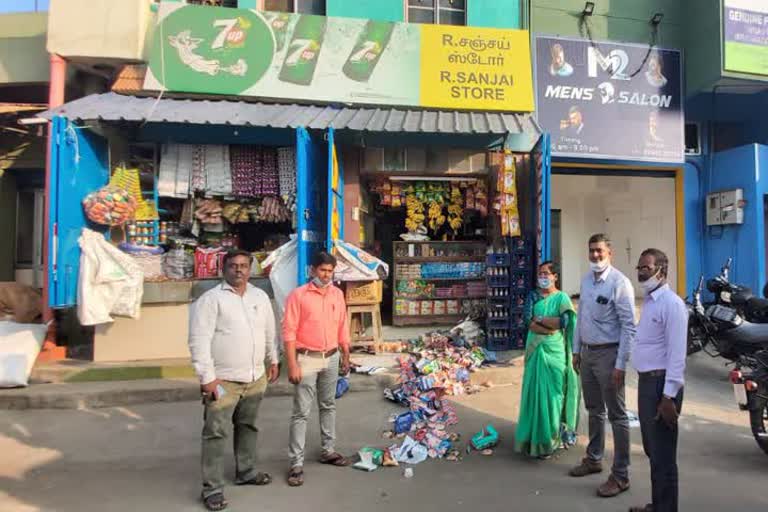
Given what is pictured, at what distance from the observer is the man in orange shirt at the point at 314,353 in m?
3.69

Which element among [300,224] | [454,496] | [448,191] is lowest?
[454,496]

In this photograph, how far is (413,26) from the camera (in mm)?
7211

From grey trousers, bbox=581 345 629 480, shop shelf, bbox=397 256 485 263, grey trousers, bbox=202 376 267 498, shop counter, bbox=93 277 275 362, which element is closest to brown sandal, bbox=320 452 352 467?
grey trousers, bbox=202 376 267 498

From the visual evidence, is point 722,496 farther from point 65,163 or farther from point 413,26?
point 65,163

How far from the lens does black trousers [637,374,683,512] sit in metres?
2.84

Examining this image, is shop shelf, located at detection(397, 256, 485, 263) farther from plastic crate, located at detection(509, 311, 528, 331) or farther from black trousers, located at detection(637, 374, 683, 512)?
black trousers, located at detection(637, 374, 683, 512)

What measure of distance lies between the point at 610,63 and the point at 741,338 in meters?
5.37

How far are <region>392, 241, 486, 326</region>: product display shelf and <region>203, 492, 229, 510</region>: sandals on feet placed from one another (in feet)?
16.0

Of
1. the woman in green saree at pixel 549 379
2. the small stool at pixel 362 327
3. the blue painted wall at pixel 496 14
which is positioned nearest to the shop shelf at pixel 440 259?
the small stool at pixel 362 327

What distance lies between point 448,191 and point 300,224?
3054 mm

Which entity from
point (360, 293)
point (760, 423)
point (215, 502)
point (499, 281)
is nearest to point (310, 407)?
point (215, 502)

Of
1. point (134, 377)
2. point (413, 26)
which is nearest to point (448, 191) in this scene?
point (413, 26)

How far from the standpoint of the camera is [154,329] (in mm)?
6508

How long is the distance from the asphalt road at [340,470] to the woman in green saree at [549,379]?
209mm
